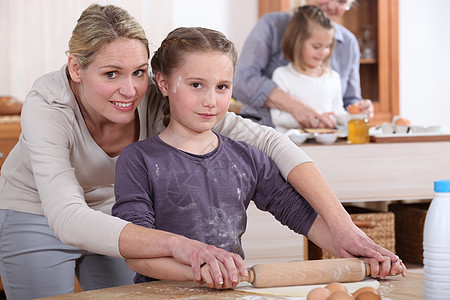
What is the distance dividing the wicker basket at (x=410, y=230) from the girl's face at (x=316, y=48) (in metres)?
0.77

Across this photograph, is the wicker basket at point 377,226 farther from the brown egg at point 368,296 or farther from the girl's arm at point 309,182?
the brown egg at point 368,296

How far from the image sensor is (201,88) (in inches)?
58.3

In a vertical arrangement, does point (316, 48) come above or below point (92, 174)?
above

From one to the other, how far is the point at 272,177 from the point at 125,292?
517mm

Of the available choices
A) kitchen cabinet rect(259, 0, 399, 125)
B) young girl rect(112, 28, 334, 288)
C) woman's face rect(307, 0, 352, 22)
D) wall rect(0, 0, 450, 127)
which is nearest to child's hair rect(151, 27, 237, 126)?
young girl rect(112, 28, 334, 288)

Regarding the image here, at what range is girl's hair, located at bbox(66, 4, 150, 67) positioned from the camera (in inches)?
61.3

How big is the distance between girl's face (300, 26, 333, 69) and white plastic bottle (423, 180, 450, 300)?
1.94 metres

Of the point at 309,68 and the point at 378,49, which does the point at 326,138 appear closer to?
the point at 309,68

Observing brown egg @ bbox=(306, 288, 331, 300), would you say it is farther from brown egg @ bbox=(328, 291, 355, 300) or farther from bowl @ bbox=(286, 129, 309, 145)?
bowl @ bbox=(286, 129, 309, 145)

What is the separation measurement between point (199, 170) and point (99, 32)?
0.41 metres

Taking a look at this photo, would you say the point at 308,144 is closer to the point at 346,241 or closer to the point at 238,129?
the point at 238,129

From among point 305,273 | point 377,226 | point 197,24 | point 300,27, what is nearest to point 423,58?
point 197,24

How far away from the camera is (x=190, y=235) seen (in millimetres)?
1461

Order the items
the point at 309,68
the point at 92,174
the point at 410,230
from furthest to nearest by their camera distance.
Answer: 1. the point at 309,68
2. the point at 410,230
3. the point at 92,174
